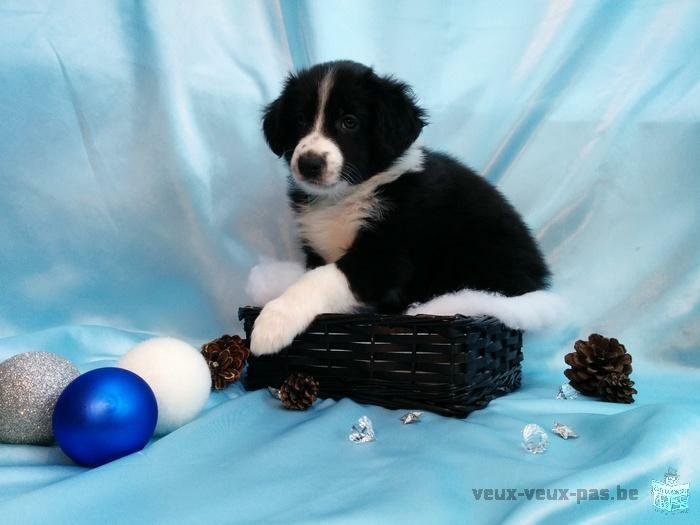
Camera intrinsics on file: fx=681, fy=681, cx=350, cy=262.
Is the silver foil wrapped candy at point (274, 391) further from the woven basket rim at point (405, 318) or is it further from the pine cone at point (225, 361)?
the woven basket rim at point (405, 318)

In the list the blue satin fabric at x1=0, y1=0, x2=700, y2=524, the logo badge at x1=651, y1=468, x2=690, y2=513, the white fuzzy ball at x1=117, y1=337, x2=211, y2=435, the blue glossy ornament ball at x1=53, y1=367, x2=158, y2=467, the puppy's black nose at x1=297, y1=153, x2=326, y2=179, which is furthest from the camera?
the blue satin fabric at x1=0, y1=0, x2=700, y2=524

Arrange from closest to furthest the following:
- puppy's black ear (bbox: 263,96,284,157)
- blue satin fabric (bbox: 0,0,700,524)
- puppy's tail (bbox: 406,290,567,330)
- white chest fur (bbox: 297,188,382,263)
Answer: puppy's tail (bbox: 406,290,567,330) < white chest fur (bbox: 297,188,382,263) < puppy's black ear (bbox: 263,96,284,157) < blue satin fabric (bbox: 0,0,700,524)

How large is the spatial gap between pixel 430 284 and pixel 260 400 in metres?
0.63

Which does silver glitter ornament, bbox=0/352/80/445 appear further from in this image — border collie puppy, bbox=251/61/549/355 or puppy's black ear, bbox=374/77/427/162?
puppy's black ear, bbox=374/77/427/162

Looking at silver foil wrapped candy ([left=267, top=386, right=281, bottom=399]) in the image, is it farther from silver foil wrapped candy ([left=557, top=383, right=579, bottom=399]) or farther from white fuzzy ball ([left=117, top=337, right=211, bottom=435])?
silver foil wrapped candy ([left=557, top=383, right=579, bottom=399])

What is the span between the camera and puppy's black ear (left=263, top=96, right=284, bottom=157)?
7.53 ft

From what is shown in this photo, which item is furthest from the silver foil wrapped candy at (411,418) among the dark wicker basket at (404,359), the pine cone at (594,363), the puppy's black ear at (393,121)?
the puppy's black ear at (393,121)

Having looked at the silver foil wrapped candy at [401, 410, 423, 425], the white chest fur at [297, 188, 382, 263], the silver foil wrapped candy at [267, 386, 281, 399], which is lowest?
the silver foil wrapped candy at [267, 386, 281, 399]

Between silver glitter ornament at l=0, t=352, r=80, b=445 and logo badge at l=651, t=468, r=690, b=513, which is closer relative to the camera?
logo badge at l=651, t=468, r=690, b=513

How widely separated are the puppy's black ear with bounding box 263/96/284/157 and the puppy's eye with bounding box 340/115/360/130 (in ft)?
0.83

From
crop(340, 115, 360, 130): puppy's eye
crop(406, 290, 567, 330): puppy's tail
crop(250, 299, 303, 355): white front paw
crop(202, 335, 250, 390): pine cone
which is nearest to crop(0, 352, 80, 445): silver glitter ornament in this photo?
crop(250, 299, 303, 355): white front paw

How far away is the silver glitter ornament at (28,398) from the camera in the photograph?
1.61m

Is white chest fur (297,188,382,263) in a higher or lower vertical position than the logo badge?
higher

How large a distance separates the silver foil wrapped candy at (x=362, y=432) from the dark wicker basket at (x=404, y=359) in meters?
0.23
